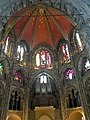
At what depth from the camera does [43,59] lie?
883 inches

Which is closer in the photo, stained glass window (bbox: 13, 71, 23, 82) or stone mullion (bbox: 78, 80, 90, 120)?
stone mullion (bbox: 78, 80, 90, 120)

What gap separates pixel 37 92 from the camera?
768 inches

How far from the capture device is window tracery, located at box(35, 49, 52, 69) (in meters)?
21.8

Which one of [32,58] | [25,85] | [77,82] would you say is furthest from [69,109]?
[32,58]

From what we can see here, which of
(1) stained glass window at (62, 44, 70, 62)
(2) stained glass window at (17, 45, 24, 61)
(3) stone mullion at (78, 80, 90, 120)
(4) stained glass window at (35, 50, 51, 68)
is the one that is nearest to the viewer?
(3) stone mullion at (78, 80, 90, 120)

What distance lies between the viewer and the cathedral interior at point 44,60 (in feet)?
52.5

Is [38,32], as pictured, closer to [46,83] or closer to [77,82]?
[46,83]

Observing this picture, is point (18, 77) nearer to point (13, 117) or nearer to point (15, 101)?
point (15, 101)

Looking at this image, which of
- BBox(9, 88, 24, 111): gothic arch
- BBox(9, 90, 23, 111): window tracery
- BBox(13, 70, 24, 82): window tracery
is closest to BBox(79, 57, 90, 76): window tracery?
BBox(13, 70, 24, 82): window tracery

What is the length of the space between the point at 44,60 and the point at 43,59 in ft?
0.79

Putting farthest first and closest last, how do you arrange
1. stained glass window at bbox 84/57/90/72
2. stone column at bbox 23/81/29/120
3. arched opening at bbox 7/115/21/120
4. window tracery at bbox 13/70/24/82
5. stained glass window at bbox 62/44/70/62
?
stained glass window at bbox 62/44/70/62 < window tracery at bbox 13/70/24/82 < stained glass window at bbox 84/57/90/72 < arched opening at bbox 7/115/21/120 < stone column at bbox 23/81/29/120

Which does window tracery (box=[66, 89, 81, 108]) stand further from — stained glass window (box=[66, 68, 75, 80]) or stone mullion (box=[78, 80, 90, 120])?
stained glass window (box=[66, 68, 75, 80])

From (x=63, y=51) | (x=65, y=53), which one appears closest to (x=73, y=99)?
(x=65, y=53)

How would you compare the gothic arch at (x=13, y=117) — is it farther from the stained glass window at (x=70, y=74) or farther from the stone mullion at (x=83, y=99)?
the stained glass window at (x=70, y=74)
